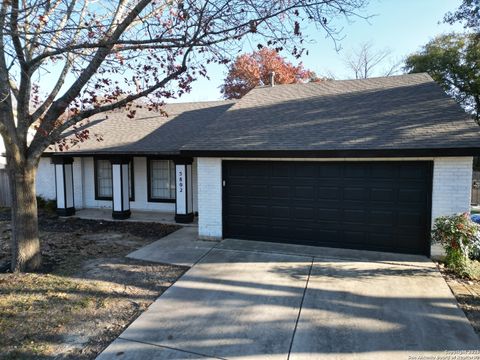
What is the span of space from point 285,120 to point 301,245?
136 inches

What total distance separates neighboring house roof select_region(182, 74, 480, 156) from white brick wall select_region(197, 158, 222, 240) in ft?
1.33

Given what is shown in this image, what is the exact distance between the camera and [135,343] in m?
4.15

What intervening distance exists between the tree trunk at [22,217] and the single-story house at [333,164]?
11.9ft

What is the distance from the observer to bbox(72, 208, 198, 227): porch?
11.3 metres

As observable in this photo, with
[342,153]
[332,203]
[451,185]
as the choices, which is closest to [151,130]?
[332,203]

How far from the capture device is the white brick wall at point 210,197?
8.63 metres

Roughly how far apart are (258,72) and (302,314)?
25.7 meters

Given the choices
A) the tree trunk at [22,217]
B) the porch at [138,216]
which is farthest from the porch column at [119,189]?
the tree trunk at [22,217]

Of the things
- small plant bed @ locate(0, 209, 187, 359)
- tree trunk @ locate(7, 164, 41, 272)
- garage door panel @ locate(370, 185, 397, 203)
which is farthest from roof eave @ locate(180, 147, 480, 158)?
tree trunk @ locate(7, 164, 41, 272)

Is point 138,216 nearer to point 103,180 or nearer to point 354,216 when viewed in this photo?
point 103,180

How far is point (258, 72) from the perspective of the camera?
28.0m

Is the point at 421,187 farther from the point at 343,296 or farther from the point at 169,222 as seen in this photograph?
the point at 169,222

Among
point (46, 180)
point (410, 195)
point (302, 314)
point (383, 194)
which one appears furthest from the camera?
point (46, 180)

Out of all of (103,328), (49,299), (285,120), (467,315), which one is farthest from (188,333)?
(285,120)
